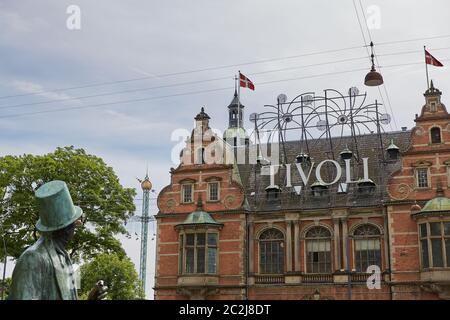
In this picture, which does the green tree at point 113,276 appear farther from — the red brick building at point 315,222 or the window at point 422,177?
the window at point 422,177

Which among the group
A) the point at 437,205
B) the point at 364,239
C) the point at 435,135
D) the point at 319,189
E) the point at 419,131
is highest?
the point at 419,131

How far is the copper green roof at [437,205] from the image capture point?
35.3m

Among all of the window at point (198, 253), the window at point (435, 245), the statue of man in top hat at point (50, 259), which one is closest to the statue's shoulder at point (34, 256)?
the statue of man in top hat at point (50, 259)

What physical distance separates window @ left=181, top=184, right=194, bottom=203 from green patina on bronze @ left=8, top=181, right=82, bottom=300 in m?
32.7

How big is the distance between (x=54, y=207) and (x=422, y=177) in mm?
31938

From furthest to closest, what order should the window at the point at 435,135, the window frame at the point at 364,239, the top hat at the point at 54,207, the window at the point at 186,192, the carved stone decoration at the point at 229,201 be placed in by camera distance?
the window at the point at 186,192
the carved stone decoration at the point at 229,201
the window at the point at 435,135
the window frame at the point at 364,239
the top hat at the point at 54,207

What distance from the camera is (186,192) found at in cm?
4159

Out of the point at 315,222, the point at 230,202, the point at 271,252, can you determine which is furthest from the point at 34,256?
the point at 230,202

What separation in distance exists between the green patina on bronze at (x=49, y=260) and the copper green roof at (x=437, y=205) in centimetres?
2994

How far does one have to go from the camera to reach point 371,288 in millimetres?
36438

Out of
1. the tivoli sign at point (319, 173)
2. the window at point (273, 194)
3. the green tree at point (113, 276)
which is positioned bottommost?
the green tree at point (113, 276)

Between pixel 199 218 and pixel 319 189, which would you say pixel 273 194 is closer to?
pixel 319 189

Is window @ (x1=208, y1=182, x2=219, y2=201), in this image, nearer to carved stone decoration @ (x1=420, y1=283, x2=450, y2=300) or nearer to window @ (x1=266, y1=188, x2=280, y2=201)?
window @ (x1=266, y1=188, x2=280, y2=201)

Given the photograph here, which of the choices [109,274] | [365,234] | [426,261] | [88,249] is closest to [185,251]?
[88,249]
